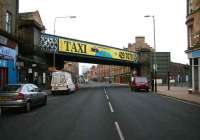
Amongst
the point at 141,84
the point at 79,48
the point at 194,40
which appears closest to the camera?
the point at 194,40

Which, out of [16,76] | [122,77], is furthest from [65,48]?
[122,77]

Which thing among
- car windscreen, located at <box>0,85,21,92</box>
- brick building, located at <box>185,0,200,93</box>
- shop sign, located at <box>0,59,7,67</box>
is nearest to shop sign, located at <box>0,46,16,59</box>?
shop sign, located at <box>0,59,7,67</box>

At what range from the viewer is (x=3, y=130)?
11867 millimetres

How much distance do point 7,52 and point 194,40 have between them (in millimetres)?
17901

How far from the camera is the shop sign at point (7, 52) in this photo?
31078 mm

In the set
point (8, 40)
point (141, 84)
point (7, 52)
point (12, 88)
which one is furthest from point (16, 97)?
point (141, 84)

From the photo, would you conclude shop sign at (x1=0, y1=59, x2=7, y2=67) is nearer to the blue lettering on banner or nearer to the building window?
the blue lettering on banner

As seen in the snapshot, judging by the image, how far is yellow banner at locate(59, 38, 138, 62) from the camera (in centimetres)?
5337

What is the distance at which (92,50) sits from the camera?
59125mm

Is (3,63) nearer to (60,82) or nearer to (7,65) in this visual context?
(7,65)

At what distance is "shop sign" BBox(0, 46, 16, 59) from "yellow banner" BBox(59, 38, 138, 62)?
17.6 meters

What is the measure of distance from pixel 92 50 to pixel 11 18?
85.0ft

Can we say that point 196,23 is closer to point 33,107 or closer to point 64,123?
point 33,107

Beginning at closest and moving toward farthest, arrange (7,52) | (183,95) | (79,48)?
(7,52) < (183,95) < (79,48)
